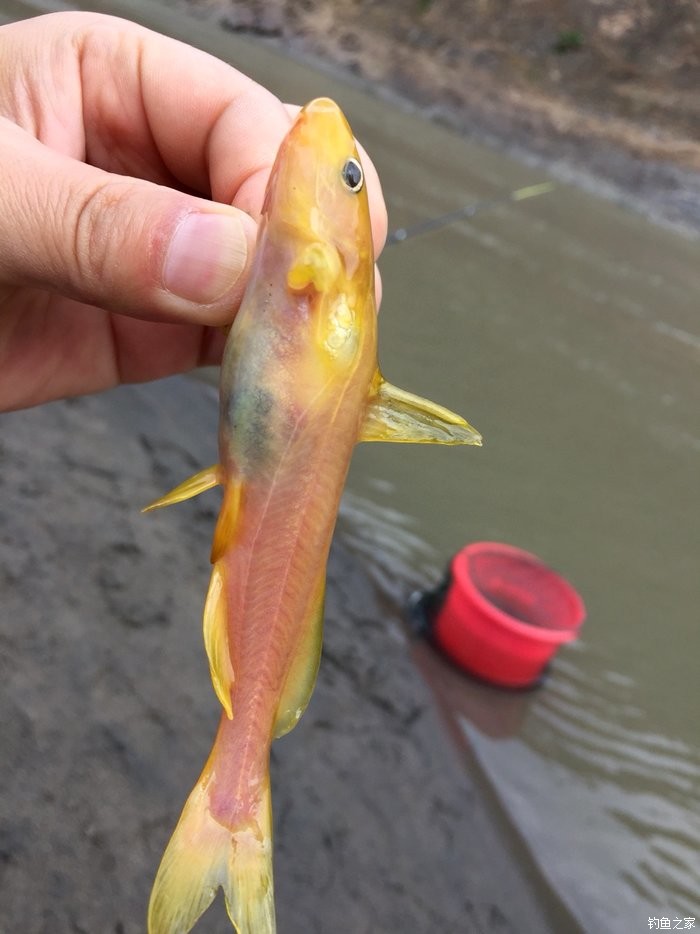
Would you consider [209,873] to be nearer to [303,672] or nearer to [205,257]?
[303,672]

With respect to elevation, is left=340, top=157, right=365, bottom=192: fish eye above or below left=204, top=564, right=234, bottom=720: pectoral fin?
above

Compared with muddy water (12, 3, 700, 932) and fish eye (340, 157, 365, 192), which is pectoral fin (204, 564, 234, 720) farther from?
muddy water (12, 3, 700, 932)

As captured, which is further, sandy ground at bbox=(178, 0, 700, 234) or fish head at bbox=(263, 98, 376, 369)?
sandy ground at bbox=(178, 0, 700, 234)

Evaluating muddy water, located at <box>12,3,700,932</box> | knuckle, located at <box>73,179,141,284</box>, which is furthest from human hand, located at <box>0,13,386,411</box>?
muddy water, located at <box>12,3,700,932</box>

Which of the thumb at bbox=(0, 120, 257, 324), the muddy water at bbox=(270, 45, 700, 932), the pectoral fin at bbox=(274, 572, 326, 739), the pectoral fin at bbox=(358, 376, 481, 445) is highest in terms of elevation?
the thumb at bbox=(0, 120, 257, 324)

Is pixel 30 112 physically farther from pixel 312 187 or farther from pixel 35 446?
pixel 35 446

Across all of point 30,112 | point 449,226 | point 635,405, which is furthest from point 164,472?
point 449,226
